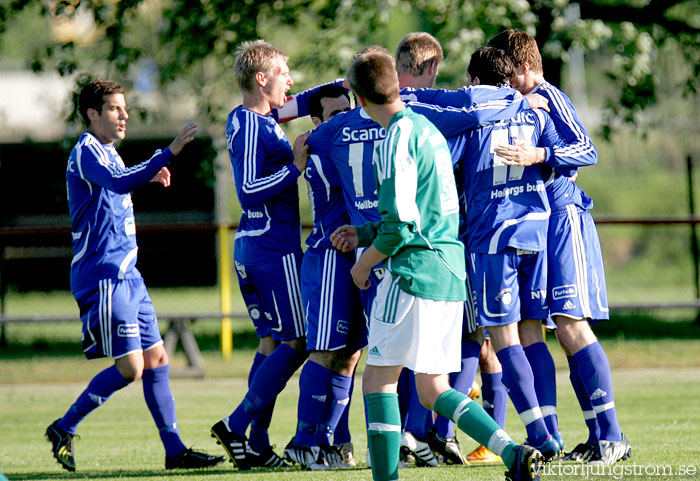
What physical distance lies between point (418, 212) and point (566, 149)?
4.77 ft

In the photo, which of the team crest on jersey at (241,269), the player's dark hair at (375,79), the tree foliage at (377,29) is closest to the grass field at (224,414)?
the team crest on jersey at (241,269)

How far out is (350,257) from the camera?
18.5 feet

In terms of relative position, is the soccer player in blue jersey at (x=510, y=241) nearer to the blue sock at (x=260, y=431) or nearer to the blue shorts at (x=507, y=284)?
the blue shorts at (x=507, y=284)

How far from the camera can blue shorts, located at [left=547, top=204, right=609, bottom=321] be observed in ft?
18.1

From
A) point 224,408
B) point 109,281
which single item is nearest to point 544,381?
point 109,281

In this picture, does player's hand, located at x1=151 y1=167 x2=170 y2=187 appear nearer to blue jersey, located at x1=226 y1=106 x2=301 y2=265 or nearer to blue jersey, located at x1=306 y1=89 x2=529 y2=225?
blue jersey, located at x1=226 y1=106 x2=301 y2=265

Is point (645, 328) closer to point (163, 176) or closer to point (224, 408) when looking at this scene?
point (224, 408)

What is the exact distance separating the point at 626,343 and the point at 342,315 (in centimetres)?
851

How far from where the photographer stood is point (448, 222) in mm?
4492

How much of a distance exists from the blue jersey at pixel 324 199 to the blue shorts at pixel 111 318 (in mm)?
1206

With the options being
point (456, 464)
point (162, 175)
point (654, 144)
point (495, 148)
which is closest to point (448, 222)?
point (495, 148)

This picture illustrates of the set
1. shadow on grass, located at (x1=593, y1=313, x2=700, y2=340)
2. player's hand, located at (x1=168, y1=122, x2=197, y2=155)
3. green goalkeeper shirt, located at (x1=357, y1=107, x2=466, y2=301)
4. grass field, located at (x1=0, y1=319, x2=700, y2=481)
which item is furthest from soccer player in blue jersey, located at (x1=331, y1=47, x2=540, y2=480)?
shadow on grass, located at (x1=593, y1=313, x2=700, y2=340)

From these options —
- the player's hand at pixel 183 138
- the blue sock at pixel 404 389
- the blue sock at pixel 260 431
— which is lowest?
the blue sock at pixel 260 431

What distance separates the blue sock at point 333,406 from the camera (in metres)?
5.77
